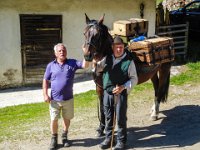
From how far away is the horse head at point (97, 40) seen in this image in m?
5.72

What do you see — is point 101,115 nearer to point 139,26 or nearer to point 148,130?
point 148,130

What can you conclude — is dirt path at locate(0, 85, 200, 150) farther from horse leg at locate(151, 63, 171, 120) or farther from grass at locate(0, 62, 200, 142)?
grass at locate(0, 62, 200, 142)

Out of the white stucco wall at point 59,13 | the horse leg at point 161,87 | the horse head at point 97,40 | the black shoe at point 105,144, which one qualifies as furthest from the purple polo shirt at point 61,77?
the white stucco wall at point 59,13

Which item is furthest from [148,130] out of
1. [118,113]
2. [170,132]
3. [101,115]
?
[118,113]

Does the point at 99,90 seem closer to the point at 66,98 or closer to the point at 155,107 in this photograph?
the point at 66,98

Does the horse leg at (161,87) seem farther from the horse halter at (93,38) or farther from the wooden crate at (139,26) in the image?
the horse halter at (93,38)

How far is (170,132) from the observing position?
7.13 metres

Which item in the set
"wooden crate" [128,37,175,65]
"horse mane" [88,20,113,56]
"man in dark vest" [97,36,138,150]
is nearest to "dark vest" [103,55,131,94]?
"man in dark vest" [97,36,138,150]

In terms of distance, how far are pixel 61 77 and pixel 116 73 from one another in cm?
94

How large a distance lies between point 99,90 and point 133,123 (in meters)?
1.59

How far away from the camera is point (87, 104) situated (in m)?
9.18

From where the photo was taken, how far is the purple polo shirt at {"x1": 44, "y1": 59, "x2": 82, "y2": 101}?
5996 millimetres

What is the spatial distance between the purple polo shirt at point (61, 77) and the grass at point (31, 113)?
5.14 feet

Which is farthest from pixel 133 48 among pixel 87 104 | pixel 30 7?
pixel 30 7
